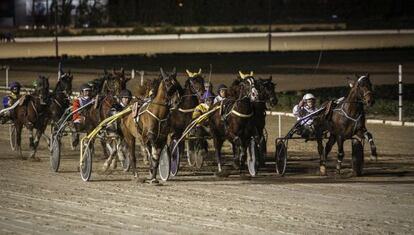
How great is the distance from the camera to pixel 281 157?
1510 centimetres

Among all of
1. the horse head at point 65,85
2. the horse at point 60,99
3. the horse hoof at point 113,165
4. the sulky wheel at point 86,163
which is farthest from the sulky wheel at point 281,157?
the horse head at point 65,85

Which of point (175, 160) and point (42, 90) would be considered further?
point (42, 90)

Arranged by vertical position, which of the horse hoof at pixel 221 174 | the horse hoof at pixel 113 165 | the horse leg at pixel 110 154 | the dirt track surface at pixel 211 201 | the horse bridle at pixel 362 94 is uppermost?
the horse bridle at pixel 362 94

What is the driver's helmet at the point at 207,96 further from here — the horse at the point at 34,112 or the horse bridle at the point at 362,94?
the horse at the point at 34,112

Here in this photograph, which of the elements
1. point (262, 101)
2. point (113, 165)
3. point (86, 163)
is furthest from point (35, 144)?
point (262, 101)

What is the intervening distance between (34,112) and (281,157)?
4.67m

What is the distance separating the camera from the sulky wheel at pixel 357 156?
1465 cm

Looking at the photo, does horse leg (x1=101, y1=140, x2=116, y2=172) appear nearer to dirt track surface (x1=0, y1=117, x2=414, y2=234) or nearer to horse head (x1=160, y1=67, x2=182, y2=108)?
dirt track surface (x1=0, y1=117, x2=414, y2=234)

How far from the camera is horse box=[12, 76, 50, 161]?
1766 cm

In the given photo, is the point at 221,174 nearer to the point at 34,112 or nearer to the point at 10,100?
the point at 34,112

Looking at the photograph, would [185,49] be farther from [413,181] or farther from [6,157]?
[413,181]

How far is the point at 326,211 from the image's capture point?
11875 mm

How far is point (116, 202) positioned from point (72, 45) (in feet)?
146

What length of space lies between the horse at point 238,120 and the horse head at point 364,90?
4.60 ft
